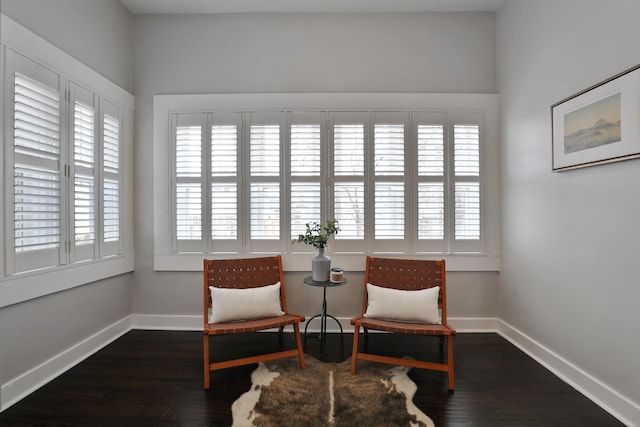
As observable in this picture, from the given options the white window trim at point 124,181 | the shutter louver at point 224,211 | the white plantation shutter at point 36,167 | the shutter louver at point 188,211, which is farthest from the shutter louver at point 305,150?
the white plantation shutter at point 36,167

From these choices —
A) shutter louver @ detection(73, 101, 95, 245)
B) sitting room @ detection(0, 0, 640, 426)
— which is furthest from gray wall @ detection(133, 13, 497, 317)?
shutter louver @ detection(73, 101, 95, 245)

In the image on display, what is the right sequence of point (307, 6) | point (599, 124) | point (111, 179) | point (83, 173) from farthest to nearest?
point (307, 6)
point (111, 179)
point (83, 173)
point (599, 124)

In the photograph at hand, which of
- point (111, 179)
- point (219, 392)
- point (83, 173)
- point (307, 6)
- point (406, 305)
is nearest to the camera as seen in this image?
point (219, 392)

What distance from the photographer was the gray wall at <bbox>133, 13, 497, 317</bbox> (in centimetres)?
317

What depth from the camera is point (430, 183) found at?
3145 mm

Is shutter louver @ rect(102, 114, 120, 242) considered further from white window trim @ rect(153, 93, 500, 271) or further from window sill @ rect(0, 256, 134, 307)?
white window trim @ rect(153, 93, 500, 271)

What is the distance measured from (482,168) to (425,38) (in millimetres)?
1392

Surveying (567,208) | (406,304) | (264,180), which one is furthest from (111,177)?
(567,208)

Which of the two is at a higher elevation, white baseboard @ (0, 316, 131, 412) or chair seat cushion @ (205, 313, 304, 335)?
chair seat cushion @ (205, 313, 304, 335)

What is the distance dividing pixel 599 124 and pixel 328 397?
2400mm

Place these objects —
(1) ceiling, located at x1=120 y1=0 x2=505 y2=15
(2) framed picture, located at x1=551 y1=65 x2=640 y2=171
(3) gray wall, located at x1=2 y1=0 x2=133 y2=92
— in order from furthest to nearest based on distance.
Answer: (1) ceiling, located at x1=120 y1=0 x2=505 y2=15, (3) gray wall, located at x1=2 y1=0 x2=133 y2=92, (2) framed picture, located at x1=551 y1=65 x2=640 y2=171

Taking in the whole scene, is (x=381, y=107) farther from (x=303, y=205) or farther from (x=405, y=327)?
(x=405, y=327)

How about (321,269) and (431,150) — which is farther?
(431,150)

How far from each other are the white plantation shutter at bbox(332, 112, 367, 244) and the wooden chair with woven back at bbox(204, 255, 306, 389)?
0.75 m
